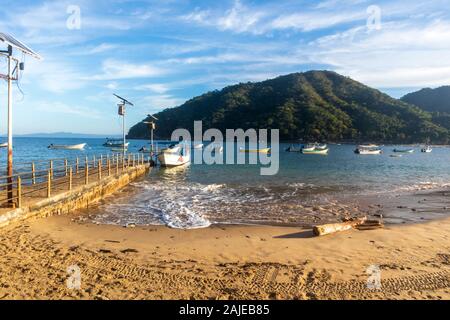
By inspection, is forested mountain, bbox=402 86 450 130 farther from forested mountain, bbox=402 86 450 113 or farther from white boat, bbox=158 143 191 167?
white boat, bbox=158 143 191 167

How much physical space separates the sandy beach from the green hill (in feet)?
411

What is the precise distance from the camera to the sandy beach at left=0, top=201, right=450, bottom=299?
6.48 m

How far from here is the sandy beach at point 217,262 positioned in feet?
21.2

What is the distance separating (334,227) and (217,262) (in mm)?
4964

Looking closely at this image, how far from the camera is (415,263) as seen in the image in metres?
8.46

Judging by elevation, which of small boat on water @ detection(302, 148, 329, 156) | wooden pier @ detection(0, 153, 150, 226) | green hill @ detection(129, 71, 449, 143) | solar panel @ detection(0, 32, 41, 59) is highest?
green hill @ detection(129, 71, 449, 143)

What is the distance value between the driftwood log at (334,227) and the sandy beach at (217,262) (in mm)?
325

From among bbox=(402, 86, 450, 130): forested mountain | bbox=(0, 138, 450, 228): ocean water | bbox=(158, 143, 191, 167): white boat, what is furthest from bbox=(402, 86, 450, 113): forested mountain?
bbox=(0, 138, 450, 228): ocean water

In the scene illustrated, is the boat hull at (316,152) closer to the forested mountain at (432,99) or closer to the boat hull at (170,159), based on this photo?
the boat hull at (170,159)

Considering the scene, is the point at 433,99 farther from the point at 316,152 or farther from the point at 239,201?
the point at 239,201

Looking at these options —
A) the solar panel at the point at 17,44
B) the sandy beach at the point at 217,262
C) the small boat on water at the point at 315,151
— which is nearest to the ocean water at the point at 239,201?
the sandy beach at the point at 217,262

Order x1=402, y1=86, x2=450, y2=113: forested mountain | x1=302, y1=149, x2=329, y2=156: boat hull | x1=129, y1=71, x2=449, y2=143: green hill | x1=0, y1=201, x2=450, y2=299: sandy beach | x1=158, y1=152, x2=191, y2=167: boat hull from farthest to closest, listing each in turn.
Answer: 1. x1=402, y1=86, x2=450, y2=113: forested mountain
2. x1=129, y1=71, x2=449, y2=143: green hill
3. x1=302, y1=149, x2=329, y2=156: boat hull
4. x1=158, y1=152, x2=191, y2=167: boat hull
5. x1=0, y1=201, x2=450, y2=299: sandy beach
